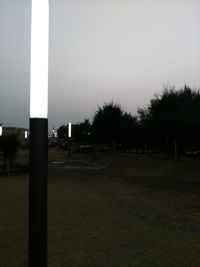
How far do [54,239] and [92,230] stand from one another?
96 centimetres

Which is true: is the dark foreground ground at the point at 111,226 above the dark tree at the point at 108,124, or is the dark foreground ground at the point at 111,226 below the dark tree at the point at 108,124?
below

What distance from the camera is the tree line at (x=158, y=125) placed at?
2795cm

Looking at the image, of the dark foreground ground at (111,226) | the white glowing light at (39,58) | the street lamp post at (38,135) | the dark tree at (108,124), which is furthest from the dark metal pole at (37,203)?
the dark tree at (108,124)

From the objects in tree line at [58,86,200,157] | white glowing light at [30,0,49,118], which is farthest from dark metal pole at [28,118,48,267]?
tree line at [58,86,200,157]

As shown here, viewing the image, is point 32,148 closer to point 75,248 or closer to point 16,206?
point 75,248

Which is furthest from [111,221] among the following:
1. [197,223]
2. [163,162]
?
[163,162]

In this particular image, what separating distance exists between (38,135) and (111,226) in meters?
5.51

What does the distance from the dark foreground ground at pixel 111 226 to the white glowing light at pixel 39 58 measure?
320 cm

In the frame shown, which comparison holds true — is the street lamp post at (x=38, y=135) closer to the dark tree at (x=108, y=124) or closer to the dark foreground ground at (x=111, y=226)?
the dark foreground ground at (x=111, y=226)

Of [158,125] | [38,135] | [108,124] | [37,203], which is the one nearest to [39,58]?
[38,135]

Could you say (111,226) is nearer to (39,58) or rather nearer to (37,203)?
(37,203)

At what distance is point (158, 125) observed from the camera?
3153 cm

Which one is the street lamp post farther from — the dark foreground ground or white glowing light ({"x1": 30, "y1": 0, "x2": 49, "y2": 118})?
the dark foreground ground

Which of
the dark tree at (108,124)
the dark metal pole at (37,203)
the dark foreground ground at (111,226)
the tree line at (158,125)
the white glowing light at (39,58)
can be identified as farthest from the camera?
the dark tree at (108,124)
